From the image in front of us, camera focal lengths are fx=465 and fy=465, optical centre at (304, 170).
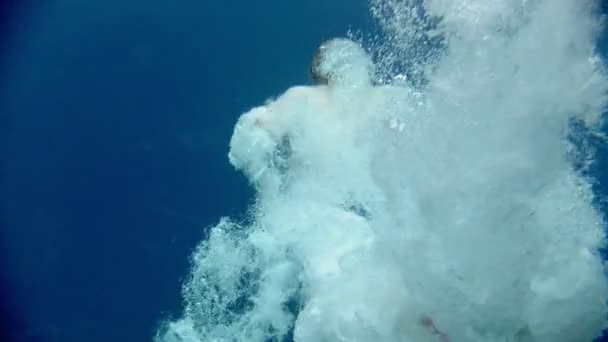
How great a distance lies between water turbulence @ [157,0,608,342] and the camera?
4.71 metres

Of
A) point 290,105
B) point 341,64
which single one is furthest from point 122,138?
point 341,64

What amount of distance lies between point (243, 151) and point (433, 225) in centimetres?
418

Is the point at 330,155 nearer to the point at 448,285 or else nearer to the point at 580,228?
the point at 448,285

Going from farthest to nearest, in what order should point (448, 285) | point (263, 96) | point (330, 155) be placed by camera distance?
point (263, 96), point (330, 155), point (448, 285)

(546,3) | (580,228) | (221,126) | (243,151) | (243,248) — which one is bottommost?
(580,228)

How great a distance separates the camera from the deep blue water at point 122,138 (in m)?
9.62

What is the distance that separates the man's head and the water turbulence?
47 millimetres

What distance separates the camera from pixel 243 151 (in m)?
8.12

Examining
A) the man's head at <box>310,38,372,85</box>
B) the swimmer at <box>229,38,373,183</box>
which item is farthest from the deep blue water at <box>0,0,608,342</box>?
the swimmer at <box>229,38,373,183</box>

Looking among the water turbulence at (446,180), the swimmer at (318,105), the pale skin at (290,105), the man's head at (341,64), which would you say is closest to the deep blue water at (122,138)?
the man's head at (341,64)

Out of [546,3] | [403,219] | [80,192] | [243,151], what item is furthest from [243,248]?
[546,3]

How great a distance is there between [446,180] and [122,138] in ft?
26.6

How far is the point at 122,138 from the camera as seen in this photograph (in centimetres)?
1055

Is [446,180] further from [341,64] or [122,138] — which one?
[122,138]
